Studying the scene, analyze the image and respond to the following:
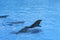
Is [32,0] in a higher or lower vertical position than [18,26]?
higher

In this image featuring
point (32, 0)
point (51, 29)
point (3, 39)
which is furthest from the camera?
point (32, 0)

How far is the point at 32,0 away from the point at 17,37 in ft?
26.8

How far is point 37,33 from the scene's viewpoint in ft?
16.5

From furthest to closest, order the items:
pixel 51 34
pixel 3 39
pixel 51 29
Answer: pixel 51 29 < pixel 51 34 < pixel 3 39

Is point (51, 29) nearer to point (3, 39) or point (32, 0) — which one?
point (3, 39)

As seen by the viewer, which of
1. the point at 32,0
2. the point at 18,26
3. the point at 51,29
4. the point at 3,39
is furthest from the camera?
the point at 32,0

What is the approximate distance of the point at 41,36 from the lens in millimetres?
4773

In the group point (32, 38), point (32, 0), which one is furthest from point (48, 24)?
point (32, 0)

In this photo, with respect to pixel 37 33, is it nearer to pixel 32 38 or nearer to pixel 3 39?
pixel 32 38

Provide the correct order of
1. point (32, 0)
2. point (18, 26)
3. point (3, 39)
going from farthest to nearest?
point (32, 0) < point (18, 26) < point (3, 39)

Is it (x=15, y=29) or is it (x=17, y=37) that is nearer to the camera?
(x=17, y=37)

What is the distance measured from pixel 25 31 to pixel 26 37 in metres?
0.49

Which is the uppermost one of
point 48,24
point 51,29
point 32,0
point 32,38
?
point 32,0

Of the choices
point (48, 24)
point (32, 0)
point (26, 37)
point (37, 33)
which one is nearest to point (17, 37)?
point (26, 37)
